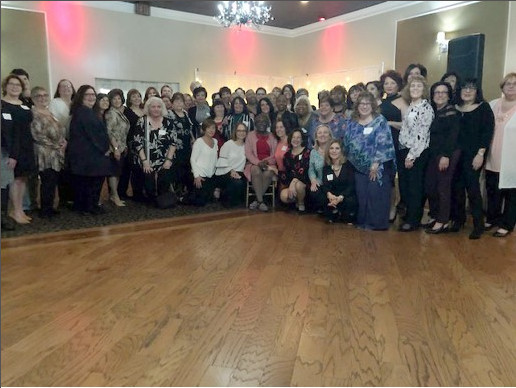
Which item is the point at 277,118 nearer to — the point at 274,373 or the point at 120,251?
the point at 120,251

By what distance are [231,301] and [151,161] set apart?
257 cm

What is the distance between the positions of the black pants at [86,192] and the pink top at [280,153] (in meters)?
1.66

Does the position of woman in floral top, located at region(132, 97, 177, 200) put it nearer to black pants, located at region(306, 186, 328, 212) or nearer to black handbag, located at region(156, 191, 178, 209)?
black handbag, located at region(156, 191, 178, 209)

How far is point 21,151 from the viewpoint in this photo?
5.18 ft

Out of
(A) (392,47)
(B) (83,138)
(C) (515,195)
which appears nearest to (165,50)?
(A) (392,47)

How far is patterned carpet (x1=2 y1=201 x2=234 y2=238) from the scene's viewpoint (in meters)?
3.26

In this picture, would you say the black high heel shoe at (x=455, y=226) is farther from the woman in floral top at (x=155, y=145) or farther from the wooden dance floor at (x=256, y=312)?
the woman in floral top at (x=155, y=145)

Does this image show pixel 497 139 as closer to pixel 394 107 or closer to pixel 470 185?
pixel 470 185

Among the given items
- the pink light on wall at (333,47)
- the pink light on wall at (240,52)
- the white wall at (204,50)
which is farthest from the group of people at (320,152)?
the pink light on wall at (240,52)

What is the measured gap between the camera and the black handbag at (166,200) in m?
4.24

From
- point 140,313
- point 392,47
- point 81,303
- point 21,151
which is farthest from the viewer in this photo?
point 392,47

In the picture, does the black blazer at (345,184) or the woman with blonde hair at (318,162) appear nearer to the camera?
the black blazer at (345,184)

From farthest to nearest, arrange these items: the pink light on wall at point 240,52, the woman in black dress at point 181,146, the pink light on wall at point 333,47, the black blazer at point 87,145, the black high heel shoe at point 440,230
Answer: the pink light on wall at point 240,52
the pink light on wall at point 333,47
the woman in black dress at point 181,146
the black high heel shoe at point 440,230
the black blazer at point 87,145

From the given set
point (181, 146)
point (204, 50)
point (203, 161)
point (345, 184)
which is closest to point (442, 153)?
point (345, 184)
